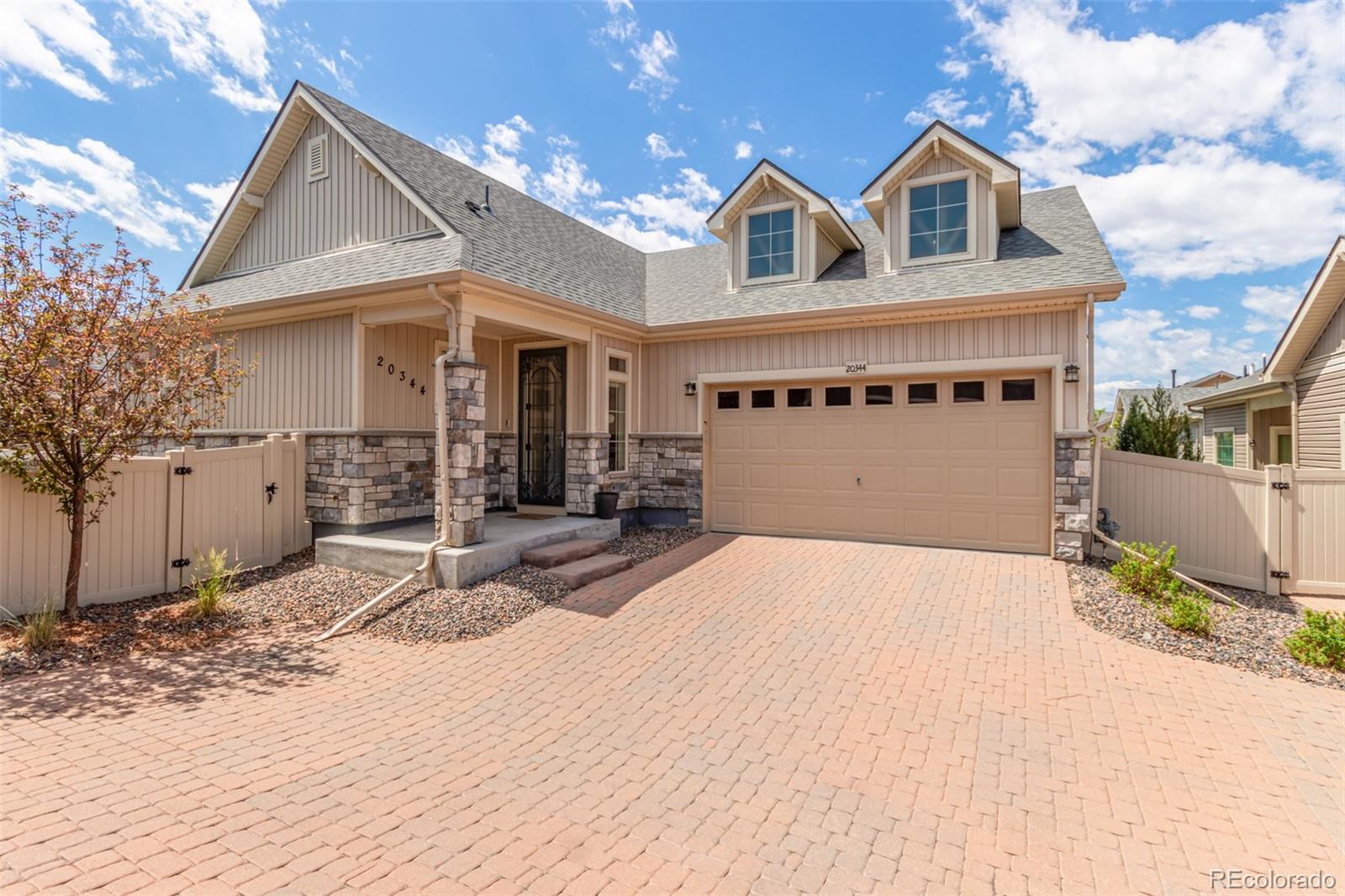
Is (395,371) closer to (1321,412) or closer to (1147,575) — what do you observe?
(1147,575)

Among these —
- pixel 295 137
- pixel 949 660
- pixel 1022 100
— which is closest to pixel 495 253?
pixel 295 137

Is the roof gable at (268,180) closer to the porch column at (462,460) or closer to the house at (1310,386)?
the porch column at (462,460)

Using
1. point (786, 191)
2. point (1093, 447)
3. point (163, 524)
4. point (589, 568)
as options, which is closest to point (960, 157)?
point (786, 191)

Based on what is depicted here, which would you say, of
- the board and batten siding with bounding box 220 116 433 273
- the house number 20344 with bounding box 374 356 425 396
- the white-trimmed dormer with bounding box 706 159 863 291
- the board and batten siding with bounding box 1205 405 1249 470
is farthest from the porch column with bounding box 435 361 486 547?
the board and batten siding with bounding box 1205 405 1249 470

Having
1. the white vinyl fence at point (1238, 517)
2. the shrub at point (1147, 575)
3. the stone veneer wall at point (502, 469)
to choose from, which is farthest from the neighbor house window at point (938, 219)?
the stone veneer wall at point (502, 469)

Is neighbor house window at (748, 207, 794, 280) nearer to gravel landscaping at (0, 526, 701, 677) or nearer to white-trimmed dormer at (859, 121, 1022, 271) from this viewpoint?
white-trimmed dormer at (859, 121, 1022, 271)

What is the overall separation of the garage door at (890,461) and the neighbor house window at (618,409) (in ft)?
5.11

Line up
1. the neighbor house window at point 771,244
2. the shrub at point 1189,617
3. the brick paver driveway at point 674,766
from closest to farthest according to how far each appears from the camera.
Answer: the brick paver driveway at point 674,766
the shrub at point 1189,617
the neighbor house window at point 771,244

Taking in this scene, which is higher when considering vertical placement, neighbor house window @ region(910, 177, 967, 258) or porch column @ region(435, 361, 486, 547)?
neighbor house window @ region(910, 177, 967, 258)

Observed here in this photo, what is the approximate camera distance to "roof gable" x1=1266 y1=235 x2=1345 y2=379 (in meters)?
10.1

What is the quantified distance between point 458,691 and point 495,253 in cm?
614

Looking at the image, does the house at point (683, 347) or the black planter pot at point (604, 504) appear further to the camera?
the black planter pot at point (604, 504)

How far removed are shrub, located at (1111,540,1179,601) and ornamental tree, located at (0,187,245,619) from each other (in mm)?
10776

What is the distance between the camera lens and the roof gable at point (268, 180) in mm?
9023
